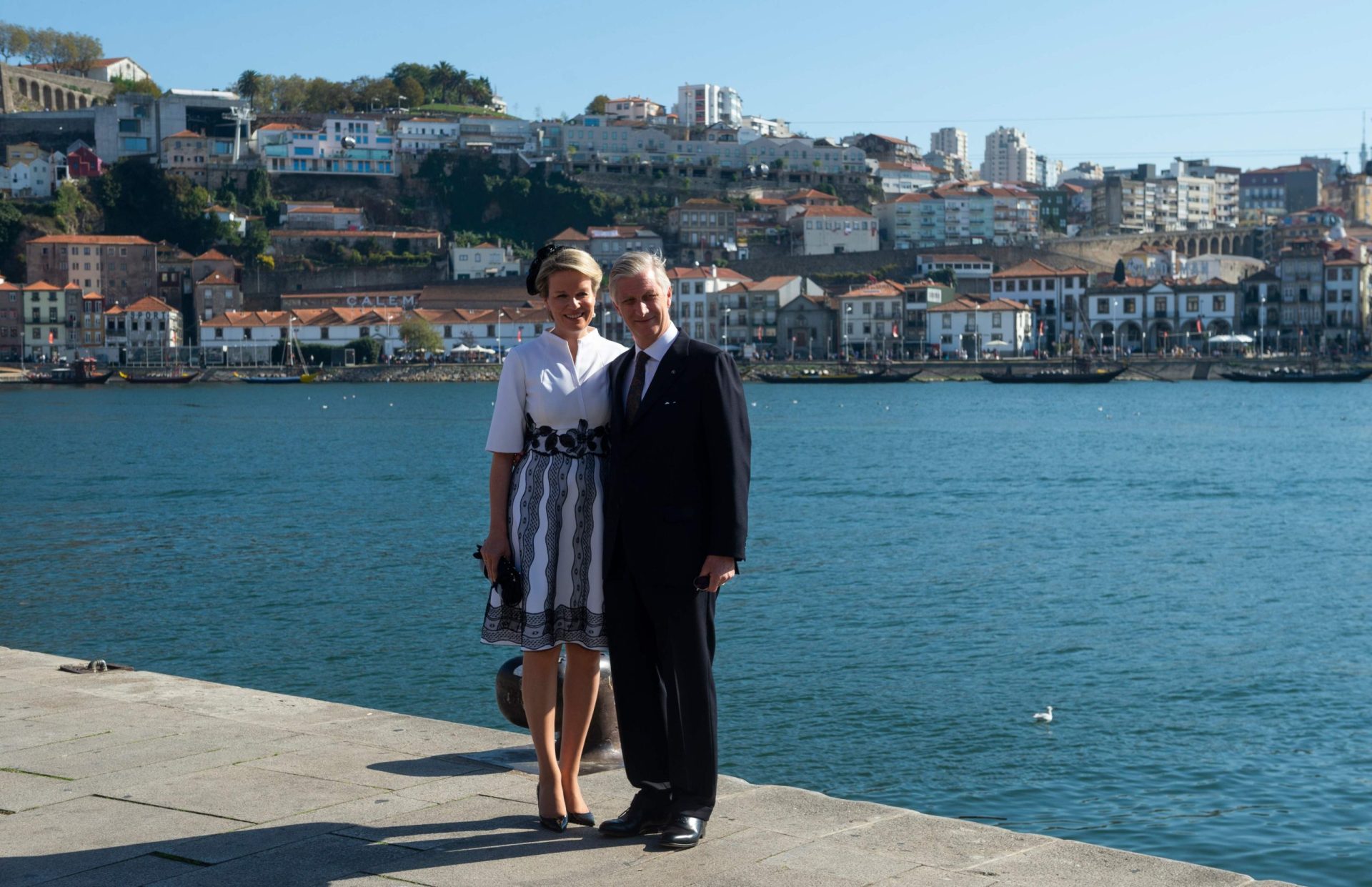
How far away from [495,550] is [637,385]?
1.89 feet

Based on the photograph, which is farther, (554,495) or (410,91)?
(410,91)

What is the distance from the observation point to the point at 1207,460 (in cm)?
3694

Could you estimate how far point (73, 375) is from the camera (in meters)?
86.9

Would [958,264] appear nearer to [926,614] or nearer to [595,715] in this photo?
[926,614]

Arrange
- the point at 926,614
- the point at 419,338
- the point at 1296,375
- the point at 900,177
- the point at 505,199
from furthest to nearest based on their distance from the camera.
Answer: the point at 900,177, the point at 505,199, the point at 419,338, the point at 1296,375, the point at 926,614

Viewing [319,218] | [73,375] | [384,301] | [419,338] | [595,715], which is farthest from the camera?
[319,218]

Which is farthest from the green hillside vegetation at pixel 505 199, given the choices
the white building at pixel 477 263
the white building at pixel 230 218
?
the white building at pixel 230 218

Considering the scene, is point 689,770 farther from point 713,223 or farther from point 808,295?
point 713,223

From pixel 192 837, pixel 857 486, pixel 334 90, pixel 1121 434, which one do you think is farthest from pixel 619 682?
pixel 334 90

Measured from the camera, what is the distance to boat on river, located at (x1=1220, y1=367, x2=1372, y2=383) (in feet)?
266

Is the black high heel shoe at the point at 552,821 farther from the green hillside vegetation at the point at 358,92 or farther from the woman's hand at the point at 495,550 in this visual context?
the green hillside vegetation at the point at 358,92

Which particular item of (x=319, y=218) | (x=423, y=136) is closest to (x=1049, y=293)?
(x=423, y=136)

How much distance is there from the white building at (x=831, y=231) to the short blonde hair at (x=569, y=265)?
95808 millimetres

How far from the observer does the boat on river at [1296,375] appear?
8094 cm
